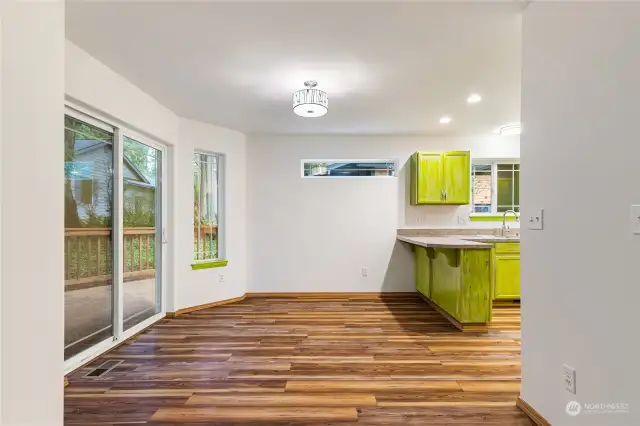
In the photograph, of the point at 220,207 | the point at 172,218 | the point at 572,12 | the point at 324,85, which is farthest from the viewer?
the point at 220,207

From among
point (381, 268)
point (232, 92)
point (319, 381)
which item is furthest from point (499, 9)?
point (381, 268)

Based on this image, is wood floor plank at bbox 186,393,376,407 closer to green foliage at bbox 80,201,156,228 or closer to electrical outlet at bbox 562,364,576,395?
electrical outlet at bbox 562,364,576,395

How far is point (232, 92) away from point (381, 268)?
3149mm

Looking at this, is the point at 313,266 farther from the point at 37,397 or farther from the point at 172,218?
the point at 37,397

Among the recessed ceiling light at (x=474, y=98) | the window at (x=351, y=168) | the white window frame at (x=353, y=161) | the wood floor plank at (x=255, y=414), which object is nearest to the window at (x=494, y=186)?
the white window frame at (x=353, y=161)

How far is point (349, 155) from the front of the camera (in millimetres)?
4828

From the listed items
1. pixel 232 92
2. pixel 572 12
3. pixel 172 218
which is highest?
pixel 232 92

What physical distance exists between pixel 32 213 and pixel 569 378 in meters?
2.57

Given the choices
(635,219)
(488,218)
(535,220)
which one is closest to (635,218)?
(635,219)

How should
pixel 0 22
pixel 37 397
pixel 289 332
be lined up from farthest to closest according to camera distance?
1. pixel 289 332
2. pixel 37 397
3. pixel 0 22

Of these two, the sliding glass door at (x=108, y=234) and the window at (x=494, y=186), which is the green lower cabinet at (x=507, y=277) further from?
the sliding glass door at (x=108, y=234)

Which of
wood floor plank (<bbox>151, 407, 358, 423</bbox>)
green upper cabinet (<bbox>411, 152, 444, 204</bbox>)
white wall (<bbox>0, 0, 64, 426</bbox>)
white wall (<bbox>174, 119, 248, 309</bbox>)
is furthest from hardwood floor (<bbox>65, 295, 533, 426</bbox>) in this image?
green upper cabinet (<bbox>411, 152, 444, 204</bbox>)

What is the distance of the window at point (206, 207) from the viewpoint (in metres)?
4.30

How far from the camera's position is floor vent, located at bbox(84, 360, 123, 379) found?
7.75 feet
